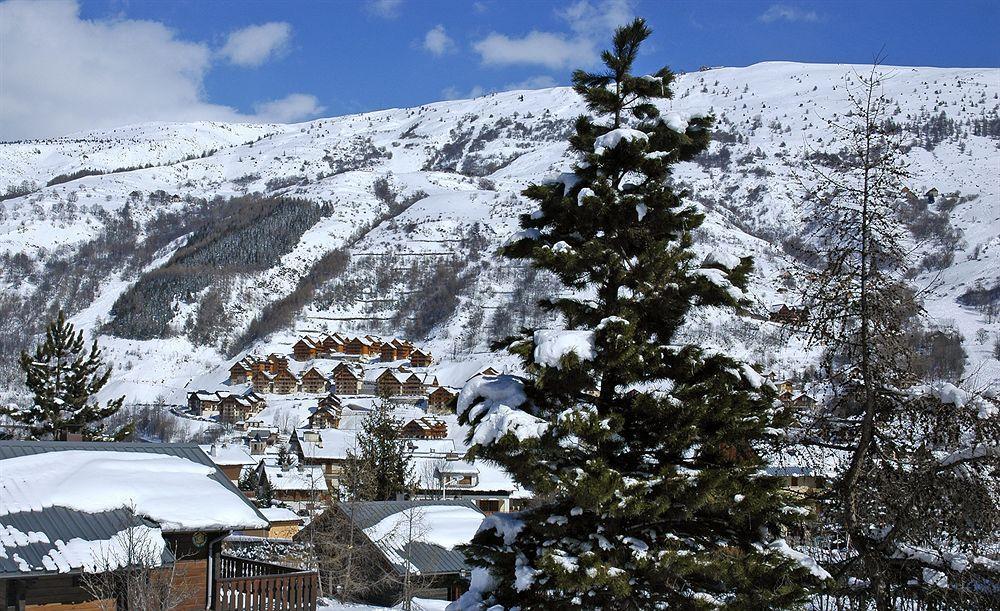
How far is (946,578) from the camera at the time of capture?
8.88 metres

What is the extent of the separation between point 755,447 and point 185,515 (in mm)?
A: 9713

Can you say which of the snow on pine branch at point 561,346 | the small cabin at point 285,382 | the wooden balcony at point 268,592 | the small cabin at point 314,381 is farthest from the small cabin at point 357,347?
the snow on pine branch at point 561,346

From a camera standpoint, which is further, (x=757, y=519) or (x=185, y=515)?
(x=185, y=515)

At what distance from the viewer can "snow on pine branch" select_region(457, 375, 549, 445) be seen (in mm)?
10297

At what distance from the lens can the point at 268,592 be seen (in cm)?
1597

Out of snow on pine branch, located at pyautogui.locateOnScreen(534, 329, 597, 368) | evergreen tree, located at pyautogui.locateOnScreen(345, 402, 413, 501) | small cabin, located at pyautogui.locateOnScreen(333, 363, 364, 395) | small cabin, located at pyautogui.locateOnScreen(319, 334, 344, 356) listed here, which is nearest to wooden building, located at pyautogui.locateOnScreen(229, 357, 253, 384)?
small cabin, located at pyautogui.locateOnScreen(319, 334, 344, 356)

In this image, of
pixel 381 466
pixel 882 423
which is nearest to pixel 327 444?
pixel 381 466

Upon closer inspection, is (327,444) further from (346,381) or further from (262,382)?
(262,382)

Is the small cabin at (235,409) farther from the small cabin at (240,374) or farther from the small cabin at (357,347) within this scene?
the small cabin at (357,347)

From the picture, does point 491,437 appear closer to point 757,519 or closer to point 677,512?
point 677,512

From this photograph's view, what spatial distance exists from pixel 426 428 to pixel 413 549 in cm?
7731

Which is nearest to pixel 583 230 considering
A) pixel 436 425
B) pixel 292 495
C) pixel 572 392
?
pixel 572 392

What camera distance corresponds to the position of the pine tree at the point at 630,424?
10320 millimetres

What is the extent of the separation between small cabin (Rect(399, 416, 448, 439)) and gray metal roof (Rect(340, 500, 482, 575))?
69.7 meters
